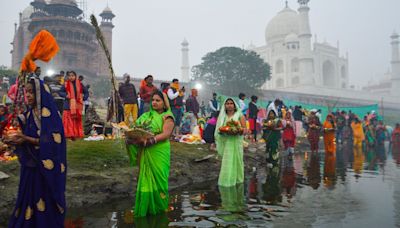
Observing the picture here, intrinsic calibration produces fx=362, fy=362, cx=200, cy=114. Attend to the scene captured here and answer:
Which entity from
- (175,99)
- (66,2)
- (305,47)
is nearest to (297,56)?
(305,47)

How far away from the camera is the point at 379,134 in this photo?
1917cm

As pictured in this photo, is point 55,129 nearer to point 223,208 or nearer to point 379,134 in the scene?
point 223,208

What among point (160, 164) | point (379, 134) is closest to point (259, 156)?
point (160, 164)

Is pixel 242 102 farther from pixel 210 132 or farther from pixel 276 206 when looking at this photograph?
pixel 276 206

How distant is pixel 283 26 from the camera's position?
6372 cm

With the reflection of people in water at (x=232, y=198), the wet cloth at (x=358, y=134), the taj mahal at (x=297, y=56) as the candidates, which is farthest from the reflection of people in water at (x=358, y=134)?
the taj mahal at (x=297, y=56)

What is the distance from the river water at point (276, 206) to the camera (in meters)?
4.14

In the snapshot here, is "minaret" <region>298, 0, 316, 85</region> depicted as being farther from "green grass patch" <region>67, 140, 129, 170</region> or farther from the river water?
"green grass patch" <region>67, 140, 129, 170</region>

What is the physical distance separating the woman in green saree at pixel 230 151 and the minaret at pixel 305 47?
2047 inches

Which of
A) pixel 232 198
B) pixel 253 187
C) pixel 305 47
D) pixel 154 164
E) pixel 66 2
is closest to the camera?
pixel 154 164

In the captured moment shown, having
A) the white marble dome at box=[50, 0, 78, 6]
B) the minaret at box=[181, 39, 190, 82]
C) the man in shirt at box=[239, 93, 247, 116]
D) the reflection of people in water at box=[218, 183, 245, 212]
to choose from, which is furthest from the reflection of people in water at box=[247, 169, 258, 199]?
the minaret at box=[181, 39, 190, 82]

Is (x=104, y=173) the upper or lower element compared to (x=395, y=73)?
lower

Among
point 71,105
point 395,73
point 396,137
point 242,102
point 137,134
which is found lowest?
point 396,137

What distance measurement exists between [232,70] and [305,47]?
18.9 meters
